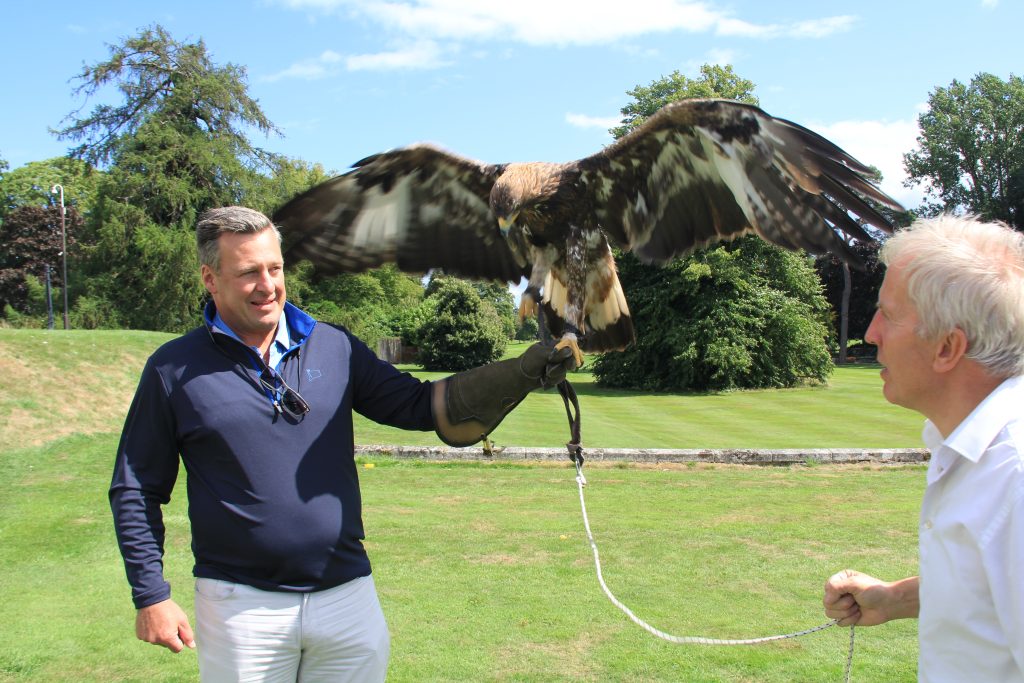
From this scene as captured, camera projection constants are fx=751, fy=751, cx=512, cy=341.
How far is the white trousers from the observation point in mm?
2297

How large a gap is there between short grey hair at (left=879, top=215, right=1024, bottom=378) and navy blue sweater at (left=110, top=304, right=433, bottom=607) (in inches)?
70.2

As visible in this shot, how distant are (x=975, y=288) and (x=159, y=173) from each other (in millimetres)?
31263

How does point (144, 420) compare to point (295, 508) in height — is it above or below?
above

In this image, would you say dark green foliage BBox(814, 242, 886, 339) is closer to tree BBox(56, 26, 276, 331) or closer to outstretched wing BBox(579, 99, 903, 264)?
tree BBox(56, 26, 276, 331)

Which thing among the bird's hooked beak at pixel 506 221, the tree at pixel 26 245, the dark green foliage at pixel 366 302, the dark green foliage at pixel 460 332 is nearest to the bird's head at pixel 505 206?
the bird's hooked beak at pixel 506 221

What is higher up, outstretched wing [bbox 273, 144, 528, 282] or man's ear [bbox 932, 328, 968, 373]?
outstretched wing [bbox 273, 144, 528, 282]

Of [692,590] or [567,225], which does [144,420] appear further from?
[692,590]

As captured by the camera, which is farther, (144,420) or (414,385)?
(414,385)

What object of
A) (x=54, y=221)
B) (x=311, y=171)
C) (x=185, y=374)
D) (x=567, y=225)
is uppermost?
(x=311, y=171)

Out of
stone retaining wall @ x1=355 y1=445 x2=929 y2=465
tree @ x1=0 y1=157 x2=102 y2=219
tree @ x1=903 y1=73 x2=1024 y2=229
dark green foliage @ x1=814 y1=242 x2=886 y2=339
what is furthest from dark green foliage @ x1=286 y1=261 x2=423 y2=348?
tree @ x1=903 y1=73 x2=1024 y2=229

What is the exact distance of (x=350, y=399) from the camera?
2.69 meters

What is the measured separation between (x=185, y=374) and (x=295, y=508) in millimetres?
553

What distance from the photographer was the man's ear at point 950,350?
1.56 m

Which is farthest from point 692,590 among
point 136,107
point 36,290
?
point 36,290
